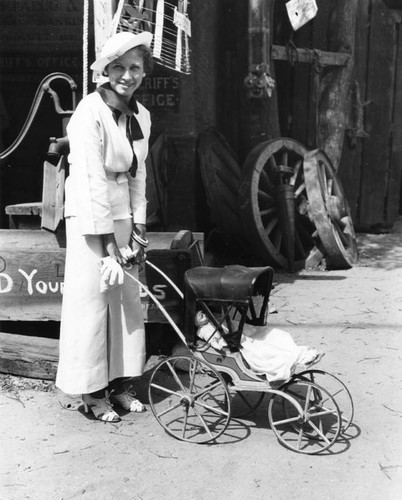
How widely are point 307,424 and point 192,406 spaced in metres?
0.59

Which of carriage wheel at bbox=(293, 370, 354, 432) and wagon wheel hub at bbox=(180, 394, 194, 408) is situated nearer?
wagon wheel hub at bbox=(180, 394, 194, 408)

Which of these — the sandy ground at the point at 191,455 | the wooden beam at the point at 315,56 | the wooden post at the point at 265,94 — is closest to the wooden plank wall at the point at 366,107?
the wooden beam at the point at 315,56

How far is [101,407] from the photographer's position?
A: 128 inches

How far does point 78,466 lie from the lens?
9.00ft

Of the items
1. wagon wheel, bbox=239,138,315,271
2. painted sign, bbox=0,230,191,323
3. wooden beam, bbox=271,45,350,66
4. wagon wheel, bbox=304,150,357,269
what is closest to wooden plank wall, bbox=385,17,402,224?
wooden beam, bbox=271,45,350,66

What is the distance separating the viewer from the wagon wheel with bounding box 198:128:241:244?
23.2 feet

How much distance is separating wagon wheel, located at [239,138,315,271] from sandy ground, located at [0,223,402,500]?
267cm

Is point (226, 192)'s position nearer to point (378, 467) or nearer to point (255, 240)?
point (255, 240)

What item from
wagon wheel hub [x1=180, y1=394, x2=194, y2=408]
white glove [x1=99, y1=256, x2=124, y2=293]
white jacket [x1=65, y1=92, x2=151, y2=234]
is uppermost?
white jacket [x1=65, y1=92, x2=151, y2=234]

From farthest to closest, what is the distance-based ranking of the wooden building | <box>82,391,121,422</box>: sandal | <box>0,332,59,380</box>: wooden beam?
1. the wooden building
2. <box>0,332,59,380</box>: wooden beam
3. <box>82,391,121,422</box>: sandal

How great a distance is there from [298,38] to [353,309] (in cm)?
531

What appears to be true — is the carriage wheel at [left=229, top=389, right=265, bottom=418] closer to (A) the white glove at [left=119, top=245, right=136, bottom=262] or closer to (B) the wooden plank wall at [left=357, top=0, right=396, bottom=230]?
→ (A) the white glove at [left=119, top=245, right=136, bottom=262]

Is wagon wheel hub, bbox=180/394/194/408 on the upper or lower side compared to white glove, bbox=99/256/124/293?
lower

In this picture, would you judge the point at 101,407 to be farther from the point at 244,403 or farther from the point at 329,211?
the point at 329,211
